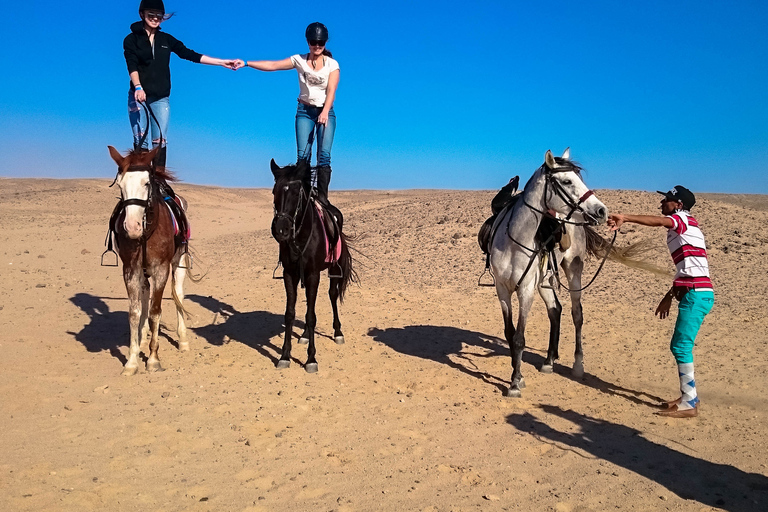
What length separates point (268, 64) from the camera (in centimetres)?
794

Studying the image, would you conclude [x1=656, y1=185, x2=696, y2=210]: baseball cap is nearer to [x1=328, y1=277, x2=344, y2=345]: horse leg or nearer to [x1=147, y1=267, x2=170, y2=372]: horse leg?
[x1=328, y1=277, x2=344, y2=345]: horse leg

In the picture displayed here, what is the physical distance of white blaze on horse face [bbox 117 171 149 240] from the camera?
6384 millimetres

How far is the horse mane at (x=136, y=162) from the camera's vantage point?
6.57m

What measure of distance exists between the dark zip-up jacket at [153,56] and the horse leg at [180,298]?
7.91ft

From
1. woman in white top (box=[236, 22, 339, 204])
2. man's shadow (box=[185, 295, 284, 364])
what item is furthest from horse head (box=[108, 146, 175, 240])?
man's shadow (box=[185, 295, 284, 364])

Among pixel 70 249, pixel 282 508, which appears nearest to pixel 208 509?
pixel 282 508

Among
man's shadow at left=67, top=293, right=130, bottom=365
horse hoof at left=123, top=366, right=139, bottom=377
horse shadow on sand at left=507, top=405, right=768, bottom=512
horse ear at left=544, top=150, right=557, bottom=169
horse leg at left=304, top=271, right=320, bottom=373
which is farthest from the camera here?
man's shadow at left=67, top=293, right=130, bottom=365

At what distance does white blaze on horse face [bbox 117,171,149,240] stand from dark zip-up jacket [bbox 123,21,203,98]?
1.81 metres

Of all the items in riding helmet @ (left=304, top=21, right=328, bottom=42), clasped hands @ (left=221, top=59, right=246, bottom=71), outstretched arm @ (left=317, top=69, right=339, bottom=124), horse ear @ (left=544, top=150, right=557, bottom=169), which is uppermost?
riding helmet @ (left=304, top=21, right=328, bottom=42)

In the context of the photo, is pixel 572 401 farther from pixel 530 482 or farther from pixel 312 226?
pixel 312 226

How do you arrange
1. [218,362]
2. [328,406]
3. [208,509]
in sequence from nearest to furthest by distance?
1. [208,509]
2. [328,406]
3. [218,362]

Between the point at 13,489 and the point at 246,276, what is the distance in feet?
32.9

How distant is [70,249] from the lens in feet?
55.7

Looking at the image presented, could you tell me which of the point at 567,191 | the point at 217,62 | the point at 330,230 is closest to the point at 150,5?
the point at 217,62
